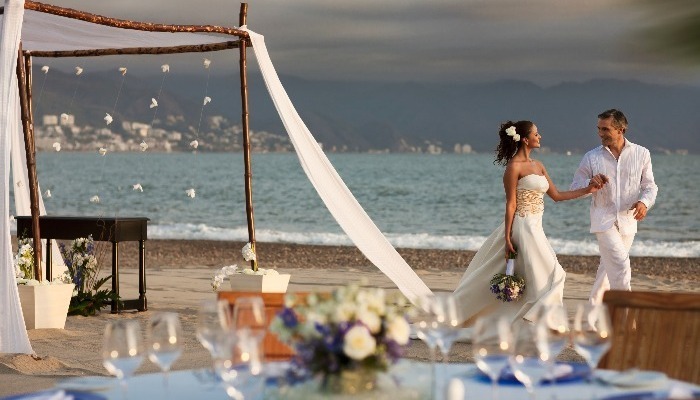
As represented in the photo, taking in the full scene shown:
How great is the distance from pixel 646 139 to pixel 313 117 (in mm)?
21650

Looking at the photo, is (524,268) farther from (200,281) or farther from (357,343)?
(200,281)

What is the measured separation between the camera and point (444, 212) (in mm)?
42156

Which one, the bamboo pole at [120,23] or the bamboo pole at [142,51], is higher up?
the bamboo pole at [120,23]

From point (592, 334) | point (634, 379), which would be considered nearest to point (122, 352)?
point (592, 334)

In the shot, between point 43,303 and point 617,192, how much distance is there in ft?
14.5

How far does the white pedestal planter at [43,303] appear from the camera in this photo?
8.43 metres

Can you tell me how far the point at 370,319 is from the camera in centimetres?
230

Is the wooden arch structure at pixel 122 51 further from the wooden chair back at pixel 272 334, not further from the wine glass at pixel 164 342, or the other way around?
the wine glass at pixel 164 342

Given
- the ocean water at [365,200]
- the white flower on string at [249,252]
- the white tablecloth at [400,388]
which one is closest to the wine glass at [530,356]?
the white tablecloth at [400,388]

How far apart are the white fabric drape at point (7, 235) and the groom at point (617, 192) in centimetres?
394

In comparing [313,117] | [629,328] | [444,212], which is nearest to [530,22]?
[313,117]

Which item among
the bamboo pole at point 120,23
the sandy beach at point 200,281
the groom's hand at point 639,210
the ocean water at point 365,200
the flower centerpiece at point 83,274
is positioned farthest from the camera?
the ocean water at point 365,200

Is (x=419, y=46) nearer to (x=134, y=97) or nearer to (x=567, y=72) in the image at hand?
(x=567, y=72)

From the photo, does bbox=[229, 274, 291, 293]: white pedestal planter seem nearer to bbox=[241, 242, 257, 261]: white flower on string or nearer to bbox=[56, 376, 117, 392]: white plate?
bbox=[241, 242, 257, 261]: white flower on string
